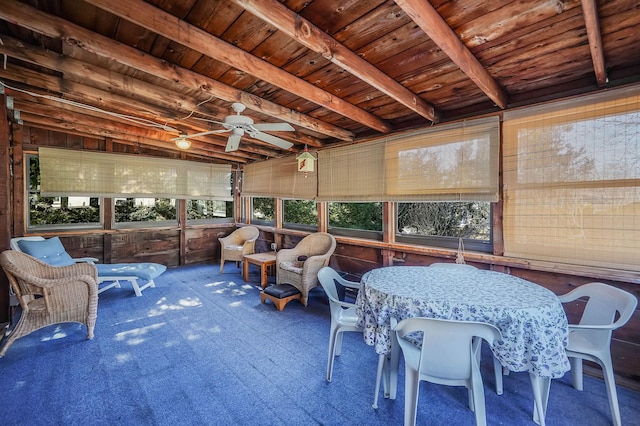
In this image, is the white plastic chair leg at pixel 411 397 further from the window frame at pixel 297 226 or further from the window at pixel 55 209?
the window at pixel 55 209

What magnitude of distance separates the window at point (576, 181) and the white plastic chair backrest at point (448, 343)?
5.70 ft

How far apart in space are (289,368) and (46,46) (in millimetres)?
3213

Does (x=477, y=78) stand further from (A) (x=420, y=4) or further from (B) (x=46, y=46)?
(B) (x=46, y=46)

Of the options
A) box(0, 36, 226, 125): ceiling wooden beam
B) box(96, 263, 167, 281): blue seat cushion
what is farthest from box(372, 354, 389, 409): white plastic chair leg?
box(96, 263, 167, 281): blue seat cushion

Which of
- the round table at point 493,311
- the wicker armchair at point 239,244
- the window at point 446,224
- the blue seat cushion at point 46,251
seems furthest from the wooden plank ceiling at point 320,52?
the wicker armchair at point 239,244

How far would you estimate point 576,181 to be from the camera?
244 cm

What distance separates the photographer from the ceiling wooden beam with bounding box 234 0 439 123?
1545mm

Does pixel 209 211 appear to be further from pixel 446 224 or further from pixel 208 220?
pixel 446 224

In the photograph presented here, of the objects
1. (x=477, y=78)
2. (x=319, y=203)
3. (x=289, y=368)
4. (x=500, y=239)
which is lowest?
(x=289, y=368)

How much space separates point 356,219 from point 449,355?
315 cm

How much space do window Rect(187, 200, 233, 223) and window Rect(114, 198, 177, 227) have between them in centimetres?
35

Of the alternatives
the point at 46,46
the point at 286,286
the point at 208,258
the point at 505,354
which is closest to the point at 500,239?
the point at 505,354

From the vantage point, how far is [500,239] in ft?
9.59

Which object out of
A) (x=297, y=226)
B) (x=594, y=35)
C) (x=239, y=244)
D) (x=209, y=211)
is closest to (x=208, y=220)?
(x=209, y=211)
